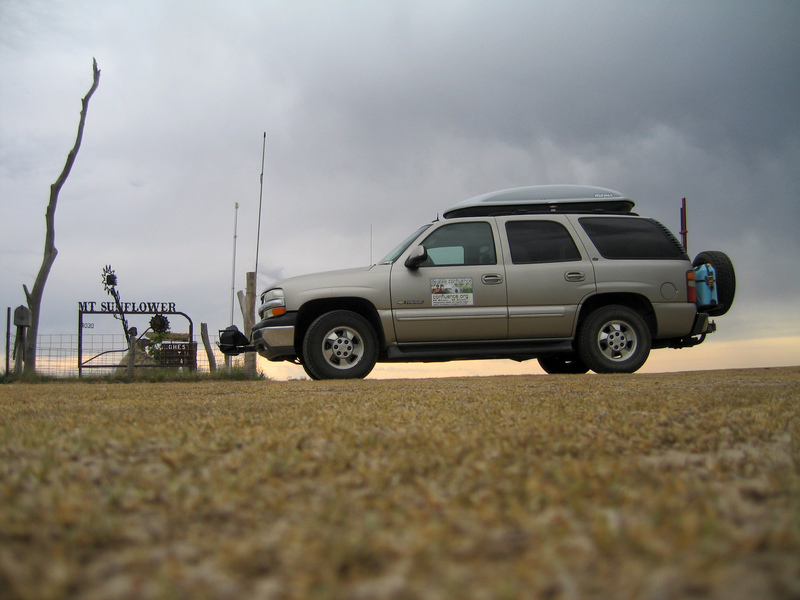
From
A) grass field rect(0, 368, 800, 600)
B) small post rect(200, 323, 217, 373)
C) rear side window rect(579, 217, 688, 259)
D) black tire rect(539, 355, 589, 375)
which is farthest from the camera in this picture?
small post rect(200, 323, 217, 373)

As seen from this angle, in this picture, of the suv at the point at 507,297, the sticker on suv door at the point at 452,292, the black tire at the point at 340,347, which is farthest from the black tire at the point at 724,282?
the black tire at the point at 340,347

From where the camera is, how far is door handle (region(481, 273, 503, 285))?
25.5ft

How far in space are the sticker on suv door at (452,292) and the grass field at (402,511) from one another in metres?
4.82

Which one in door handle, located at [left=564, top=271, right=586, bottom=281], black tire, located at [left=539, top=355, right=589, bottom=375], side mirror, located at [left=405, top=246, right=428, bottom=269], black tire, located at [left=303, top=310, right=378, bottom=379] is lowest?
black tire, located at [left=539, top=355, right=589, bottom=375]

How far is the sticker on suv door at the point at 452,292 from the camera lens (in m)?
7.66

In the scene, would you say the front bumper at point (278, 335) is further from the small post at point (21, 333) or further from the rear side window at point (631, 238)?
the small post at point (21, 333)

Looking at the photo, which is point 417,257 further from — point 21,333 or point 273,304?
point 21,333

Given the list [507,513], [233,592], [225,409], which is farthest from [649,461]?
[225,409]

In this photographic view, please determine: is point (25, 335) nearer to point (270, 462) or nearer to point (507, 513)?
point (270, 462)

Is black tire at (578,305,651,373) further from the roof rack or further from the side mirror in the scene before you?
the side mirror

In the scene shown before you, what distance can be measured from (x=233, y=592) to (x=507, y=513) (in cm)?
62

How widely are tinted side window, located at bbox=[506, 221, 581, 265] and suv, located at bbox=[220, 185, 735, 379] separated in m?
0.01

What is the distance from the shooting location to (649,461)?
6.70 feet

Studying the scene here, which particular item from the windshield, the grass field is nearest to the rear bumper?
the windshield
